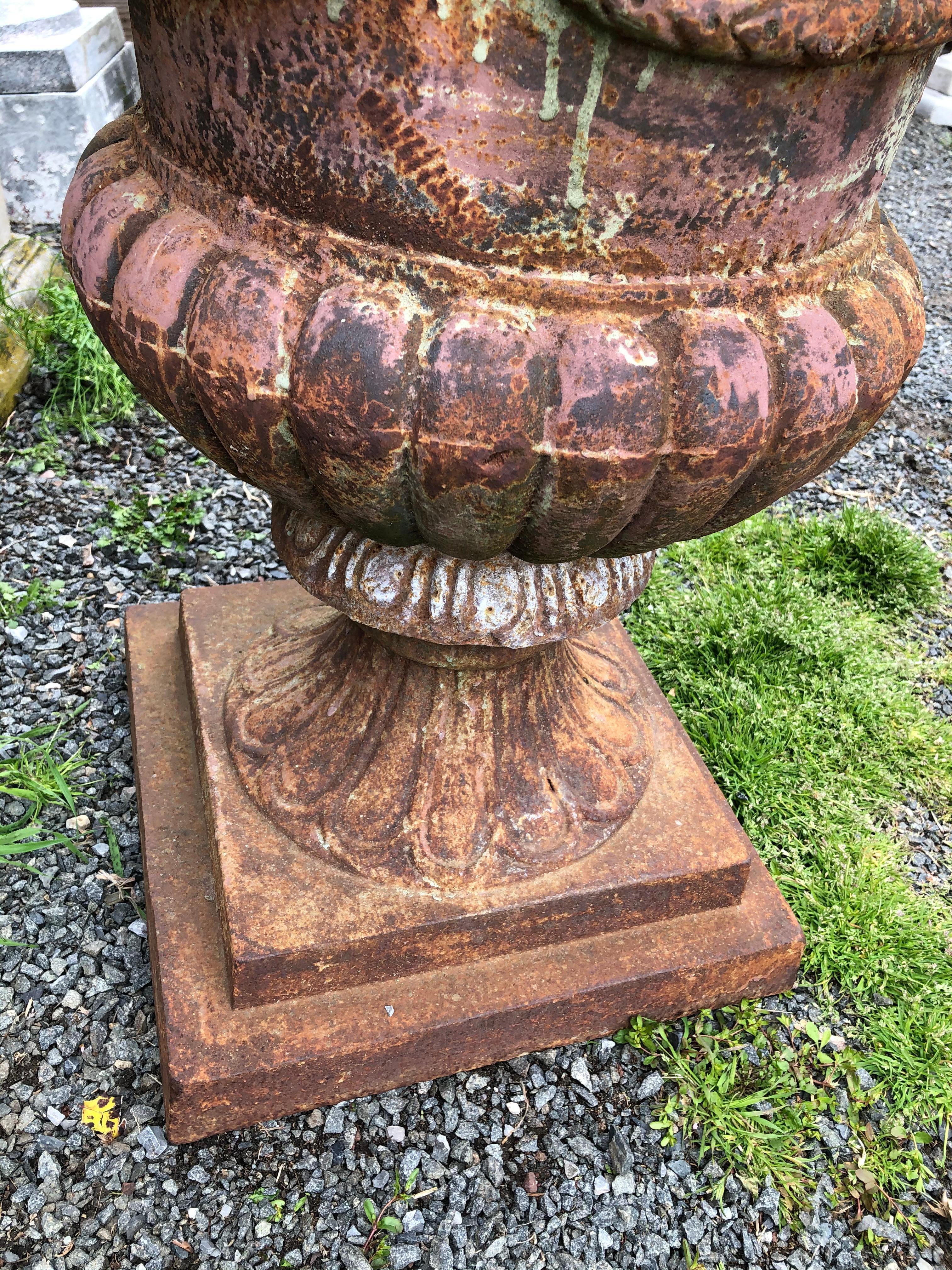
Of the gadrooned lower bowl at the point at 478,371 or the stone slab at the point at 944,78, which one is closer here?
the gadrooned lower bowl at the point at 478,371

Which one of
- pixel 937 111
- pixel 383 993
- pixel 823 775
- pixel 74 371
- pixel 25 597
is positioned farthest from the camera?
pixel 937 111

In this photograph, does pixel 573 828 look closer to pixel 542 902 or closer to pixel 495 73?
pixel 542 902

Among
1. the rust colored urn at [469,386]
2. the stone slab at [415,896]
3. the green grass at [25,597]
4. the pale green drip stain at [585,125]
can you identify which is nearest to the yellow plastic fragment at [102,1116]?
the rust colored urn at [469,386]

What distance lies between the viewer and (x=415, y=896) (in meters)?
1.59

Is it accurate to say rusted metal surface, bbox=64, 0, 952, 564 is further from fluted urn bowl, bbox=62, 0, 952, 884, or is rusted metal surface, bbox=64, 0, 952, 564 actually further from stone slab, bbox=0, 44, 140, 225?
stone slab, bbox=0, 44, 140, 225

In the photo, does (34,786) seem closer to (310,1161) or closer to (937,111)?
(310,1161)

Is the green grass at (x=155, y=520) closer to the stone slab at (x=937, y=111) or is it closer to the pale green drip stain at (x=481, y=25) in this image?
the pale green drip stain at (x=481, y=25)

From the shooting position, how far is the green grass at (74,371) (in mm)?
2971

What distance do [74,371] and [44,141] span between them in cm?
146

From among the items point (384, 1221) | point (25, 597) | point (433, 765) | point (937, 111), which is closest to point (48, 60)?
point (25, 597)

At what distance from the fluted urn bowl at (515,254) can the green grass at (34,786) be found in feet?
3.06

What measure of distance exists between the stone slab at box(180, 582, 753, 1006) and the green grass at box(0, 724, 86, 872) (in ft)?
0.99

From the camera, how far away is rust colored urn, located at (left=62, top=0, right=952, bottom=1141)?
978 millimetres

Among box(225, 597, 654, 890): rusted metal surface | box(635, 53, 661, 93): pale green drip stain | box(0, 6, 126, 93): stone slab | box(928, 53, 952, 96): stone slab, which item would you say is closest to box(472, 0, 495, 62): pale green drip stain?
box(635, 53, 661, 93): pale green drip stain
